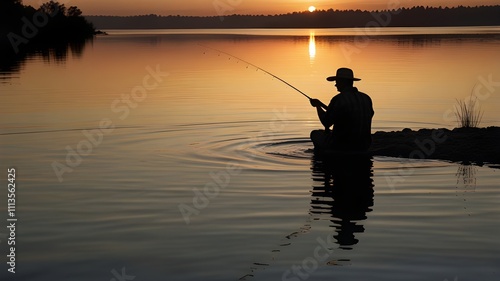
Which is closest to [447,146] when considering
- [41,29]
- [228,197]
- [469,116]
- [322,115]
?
[322,115]

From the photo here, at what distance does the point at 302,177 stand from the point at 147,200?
9.40ft

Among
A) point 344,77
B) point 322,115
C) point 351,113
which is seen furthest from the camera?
point 322,115

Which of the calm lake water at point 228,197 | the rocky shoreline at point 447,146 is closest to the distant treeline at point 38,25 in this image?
the calm lake water at point 228,197

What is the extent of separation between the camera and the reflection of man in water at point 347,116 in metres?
13.4

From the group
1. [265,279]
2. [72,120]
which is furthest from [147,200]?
[72,120]

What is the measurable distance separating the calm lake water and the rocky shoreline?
54 cm

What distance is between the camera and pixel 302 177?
1309cm

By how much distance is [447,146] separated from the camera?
49.8 ft

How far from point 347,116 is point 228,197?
9.65 feet

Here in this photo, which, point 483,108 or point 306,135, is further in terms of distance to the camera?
point 483,108

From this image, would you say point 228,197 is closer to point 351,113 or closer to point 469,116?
point 351,113

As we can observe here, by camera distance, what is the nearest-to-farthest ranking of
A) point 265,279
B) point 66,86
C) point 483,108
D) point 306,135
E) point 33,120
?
point 265,279, point 306,135, point 33,120, point 483,108, point 66,86

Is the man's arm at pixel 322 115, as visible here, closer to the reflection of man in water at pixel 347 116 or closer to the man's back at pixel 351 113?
the reflection of man in water at pixel 347 116

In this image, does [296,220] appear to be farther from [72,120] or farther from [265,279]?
[72,120]
